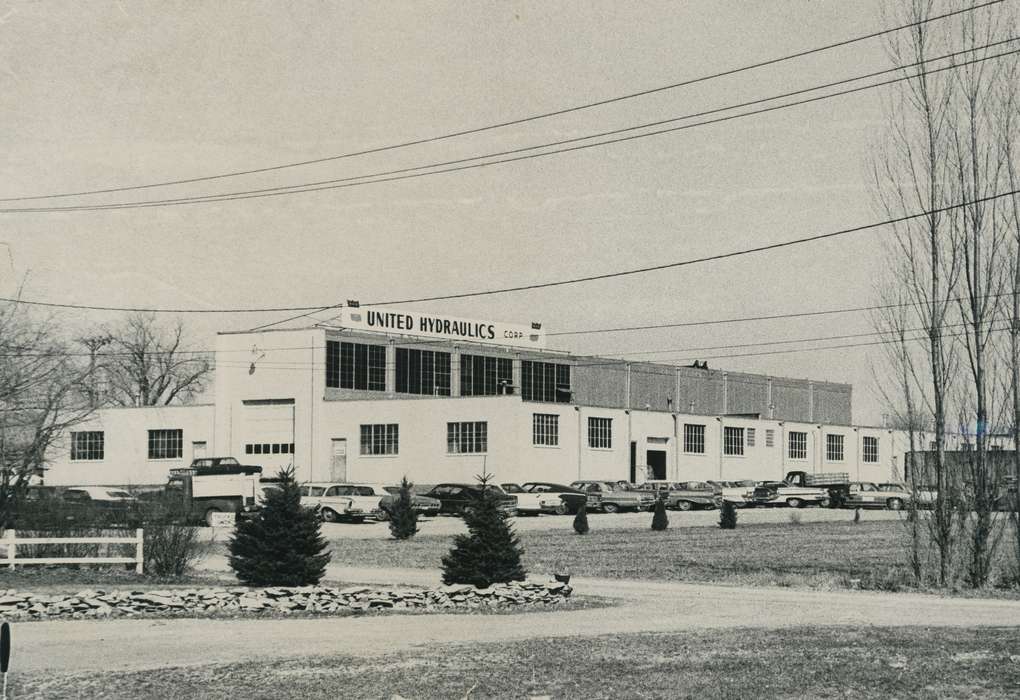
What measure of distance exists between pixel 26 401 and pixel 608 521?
79.7 feet

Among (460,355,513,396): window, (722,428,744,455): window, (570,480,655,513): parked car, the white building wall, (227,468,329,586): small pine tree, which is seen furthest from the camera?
(722,428,744,455): window

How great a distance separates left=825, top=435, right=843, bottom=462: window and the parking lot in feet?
89.9

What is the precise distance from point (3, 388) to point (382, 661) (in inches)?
879

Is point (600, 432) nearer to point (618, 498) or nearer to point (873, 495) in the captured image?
point (618, 498)

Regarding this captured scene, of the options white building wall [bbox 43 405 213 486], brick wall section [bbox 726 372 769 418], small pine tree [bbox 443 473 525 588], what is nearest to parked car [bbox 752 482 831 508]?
brick wall section [bbox 726 372 769 418]

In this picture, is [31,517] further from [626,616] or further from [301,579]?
[626,616]

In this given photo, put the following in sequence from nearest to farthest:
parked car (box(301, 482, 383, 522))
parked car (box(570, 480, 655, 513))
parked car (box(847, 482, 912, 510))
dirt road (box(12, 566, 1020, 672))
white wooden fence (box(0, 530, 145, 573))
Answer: dirt road (box(12, 566, 1020, 672)), white wooden fence (box(0, 530, 145, 573)), parked car (box(301, 482, 383, 522)), parked car (box(570, 480, 655, 513)), parked car (box(847, 482, 912, 510))

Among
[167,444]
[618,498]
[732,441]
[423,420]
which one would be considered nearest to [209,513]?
[618,498]

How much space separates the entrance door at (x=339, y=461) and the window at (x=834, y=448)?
119ft

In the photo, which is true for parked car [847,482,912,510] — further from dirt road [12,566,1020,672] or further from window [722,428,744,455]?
→ dirt road [12,566,1020,672]

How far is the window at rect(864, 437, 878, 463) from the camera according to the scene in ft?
311

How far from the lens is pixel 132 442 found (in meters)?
77.1

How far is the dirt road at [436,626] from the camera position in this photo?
1658 cm

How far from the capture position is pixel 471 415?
68875 millimetres
